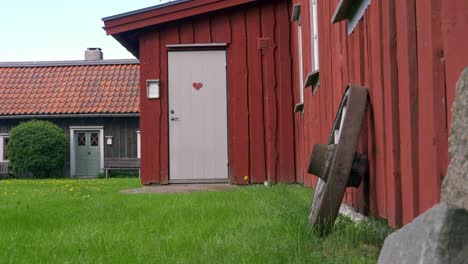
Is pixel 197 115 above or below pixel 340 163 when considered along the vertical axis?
above

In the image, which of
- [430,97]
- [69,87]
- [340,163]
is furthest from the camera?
[69,87]

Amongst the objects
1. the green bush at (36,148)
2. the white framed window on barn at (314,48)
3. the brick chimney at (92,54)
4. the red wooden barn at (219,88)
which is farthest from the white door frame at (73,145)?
the white framed window on barn at (314,48)

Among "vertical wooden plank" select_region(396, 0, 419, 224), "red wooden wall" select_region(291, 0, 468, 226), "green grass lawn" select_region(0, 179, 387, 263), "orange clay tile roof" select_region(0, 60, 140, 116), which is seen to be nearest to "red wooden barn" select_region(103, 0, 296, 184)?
"green grass lawn" select_region(0, 179, 387, 263)

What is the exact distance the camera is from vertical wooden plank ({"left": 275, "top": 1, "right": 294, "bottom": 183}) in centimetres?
881

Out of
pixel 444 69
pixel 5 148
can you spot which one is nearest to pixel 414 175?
pixel 444 69

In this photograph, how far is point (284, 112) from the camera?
29.0 feet

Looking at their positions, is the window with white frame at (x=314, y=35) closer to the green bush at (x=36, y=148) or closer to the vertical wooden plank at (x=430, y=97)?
the vertical wooden plank at (x=430, y=97)

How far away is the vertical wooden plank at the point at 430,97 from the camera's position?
1.97 metres

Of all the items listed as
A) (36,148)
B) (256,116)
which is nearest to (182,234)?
(256,116)

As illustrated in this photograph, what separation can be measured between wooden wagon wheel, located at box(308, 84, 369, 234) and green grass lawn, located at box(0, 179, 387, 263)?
108mm

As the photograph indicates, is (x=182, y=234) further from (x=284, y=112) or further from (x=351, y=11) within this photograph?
(x=284, y=112)

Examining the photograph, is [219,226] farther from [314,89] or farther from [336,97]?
[314,89]

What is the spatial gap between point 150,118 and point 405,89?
6.74 m

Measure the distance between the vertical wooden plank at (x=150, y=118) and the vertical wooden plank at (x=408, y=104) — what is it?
21.7ft
